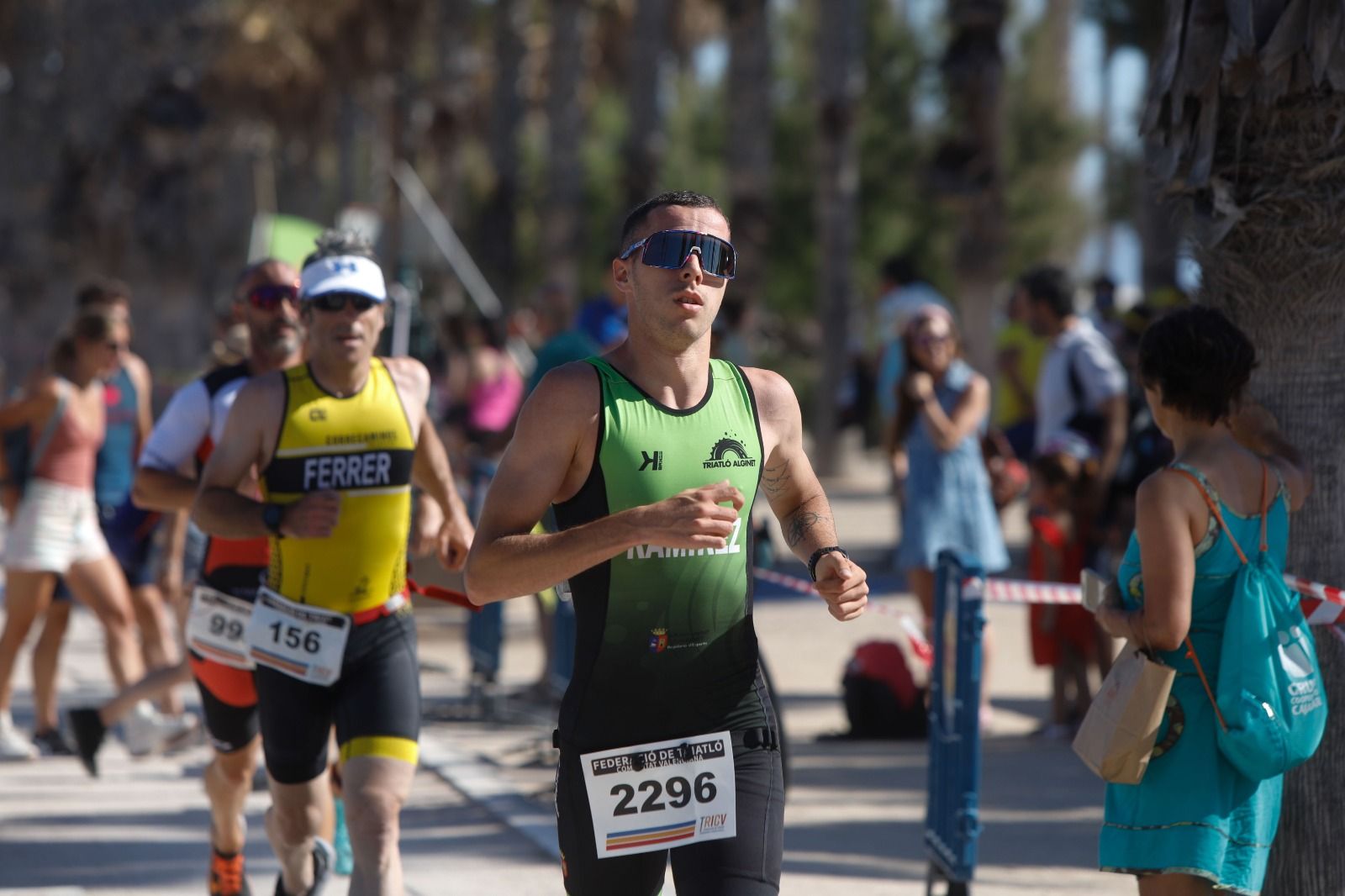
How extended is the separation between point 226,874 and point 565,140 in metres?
17.2

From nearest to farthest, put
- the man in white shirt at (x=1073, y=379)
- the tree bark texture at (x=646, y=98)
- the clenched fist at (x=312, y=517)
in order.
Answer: the clenched fist at (x=312, y=517), the man in white shirt at (x=1073, y=379), the tree bark texture at (x=646, y=98)

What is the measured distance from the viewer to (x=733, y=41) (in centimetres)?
2077

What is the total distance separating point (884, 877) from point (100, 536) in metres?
4.66

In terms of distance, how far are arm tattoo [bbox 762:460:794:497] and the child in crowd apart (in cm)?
482

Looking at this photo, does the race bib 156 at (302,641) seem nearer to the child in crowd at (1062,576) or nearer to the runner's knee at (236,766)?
the runner's knee at (236,766)

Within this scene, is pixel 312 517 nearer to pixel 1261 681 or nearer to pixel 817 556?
pixel 817 556

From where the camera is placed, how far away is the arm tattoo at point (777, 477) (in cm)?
398

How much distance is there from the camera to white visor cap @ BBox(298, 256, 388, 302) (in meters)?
5.19

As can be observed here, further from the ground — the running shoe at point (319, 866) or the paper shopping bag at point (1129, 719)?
the paper shopping bag at point (1129, 719)

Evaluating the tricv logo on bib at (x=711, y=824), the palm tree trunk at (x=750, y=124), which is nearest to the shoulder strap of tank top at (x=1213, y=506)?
the tricv logo on bib at (x=711, y=824)

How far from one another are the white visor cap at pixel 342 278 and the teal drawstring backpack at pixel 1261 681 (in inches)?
91.2

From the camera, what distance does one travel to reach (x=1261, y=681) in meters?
4.10

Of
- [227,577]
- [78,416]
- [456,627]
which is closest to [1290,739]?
[227,577]

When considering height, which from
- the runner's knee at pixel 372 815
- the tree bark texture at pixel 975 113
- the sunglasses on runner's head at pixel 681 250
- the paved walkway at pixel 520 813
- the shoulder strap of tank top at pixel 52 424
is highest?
the tree bark texture at pixel 975 113
